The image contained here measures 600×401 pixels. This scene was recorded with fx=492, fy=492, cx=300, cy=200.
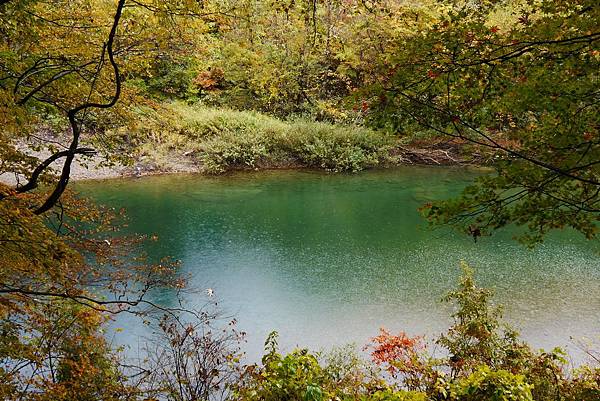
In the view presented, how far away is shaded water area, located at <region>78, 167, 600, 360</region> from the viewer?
639 centimetres

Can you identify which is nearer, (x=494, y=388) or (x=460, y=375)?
(x=494, y=388)

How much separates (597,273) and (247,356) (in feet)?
18.9

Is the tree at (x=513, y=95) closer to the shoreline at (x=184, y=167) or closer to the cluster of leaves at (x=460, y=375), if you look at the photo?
the cluster of leaves at (x=460, y=375)

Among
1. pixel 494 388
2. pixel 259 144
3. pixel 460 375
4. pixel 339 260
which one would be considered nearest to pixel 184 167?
pixel 259 144

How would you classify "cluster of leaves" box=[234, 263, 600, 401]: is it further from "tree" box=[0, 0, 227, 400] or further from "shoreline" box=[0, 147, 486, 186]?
"shoreline" box=[0, 147, 486, 186]

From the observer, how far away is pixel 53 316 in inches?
163

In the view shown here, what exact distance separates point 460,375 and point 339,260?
15.1 feet

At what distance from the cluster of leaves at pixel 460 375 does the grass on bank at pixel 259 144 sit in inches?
396

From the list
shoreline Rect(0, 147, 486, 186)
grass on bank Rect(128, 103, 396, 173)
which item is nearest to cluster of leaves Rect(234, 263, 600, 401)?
shoreline Rect(0, 147, 486, 186)

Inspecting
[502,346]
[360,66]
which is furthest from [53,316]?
[360,66]

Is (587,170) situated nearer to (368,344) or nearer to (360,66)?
(368,344)

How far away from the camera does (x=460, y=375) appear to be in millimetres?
4086

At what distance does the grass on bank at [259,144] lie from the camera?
1488 centimetres

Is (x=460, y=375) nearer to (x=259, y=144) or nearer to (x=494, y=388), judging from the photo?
(x=494, y=388)
